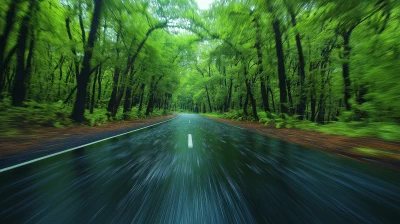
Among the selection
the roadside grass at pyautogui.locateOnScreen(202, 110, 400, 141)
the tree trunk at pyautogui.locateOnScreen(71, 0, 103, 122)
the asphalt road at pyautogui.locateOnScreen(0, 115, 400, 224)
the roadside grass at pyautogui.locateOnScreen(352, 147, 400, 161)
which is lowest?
the asphalt road at pyautogui.locateOnScreen(0, 115, 400, 224)

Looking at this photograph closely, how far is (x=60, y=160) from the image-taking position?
3.97 metres

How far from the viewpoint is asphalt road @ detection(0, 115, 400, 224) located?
1908mm

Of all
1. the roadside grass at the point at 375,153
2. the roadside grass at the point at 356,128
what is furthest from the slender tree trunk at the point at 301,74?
the roadside grass at the point at 375,153

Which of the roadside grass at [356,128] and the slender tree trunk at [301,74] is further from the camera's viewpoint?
the slender tree trunk at [301,74]

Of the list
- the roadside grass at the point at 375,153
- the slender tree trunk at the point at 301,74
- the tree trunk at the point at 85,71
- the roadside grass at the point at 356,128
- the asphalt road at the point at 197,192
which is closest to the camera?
the asphalt road at the point at 197,192

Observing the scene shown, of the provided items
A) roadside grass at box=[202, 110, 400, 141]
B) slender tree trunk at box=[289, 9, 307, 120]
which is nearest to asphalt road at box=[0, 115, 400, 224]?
roadside grass at box=[202, 110, 400, 141]

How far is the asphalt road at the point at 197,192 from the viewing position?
6.26ft

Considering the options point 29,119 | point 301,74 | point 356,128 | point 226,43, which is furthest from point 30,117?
point 301,74

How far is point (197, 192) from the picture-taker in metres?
2.48

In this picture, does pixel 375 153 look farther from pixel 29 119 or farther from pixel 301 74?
pixel 29 119

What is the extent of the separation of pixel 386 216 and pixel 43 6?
52.7 ft

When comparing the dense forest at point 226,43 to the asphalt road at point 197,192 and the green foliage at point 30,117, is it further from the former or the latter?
the asphalt road at point 197,192

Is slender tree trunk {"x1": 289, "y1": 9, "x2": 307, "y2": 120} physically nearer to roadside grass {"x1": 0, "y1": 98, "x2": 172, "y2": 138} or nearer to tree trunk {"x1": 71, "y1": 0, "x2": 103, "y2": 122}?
tree trunk {"x1": 71, "y1": 0, "x2": 103, "y2": 122}

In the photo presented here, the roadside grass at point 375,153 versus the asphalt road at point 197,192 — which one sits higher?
the roadside grass at point 375,153
